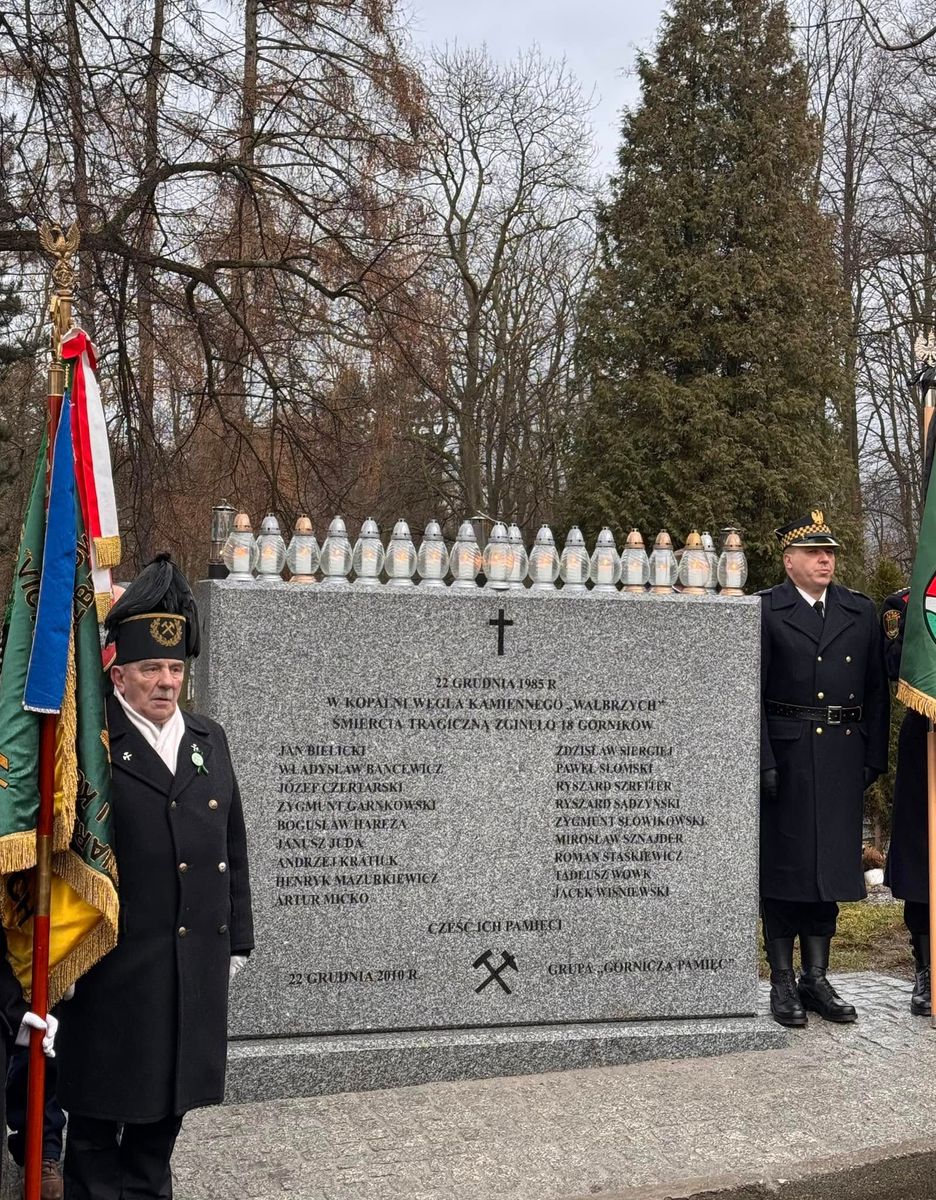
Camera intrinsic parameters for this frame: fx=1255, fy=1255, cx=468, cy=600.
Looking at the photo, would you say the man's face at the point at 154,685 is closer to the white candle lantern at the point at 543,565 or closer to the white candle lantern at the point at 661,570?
the white candle lantern at the point at 543,565

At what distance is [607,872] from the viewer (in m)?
5.16

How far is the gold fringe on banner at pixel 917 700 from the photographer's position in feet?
17.7

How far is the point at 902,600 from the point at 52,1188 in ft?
14.1

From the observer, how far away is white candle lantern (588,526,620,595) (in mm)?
5250

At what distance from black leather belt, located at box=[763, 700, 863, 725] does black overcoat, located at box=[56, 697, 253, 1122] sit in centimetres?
299

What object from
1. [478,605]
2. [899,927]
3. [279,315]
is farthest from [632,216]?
[478,605]

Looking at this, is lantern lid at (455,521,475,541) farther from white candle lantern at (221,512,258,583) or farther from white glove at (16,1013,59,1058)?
white glove at (16,1013,59,1058)

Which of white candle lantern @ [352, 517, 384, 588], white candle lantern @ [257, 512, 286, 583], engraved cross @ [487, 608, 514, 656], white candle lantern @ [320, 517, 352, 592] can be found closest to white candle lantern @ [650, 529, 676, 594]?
engraved cross @ [487, 608, 514, 656]

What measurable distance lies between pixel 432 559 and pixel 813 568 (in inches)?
71.4

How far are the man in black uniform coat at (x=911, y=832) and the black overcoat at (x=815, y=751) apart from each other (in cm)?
22

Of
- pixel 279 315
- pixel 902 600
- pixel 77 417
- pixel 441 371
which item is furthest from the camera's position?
pixel 441 371

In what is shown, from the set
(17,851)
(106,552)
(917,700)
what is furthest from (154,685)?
(917,700)

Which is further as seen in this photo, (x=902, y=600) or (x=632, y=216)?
(x=632, y=216)

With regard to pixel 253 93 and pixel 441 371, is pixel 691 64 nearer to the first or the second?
pixel 441 371
